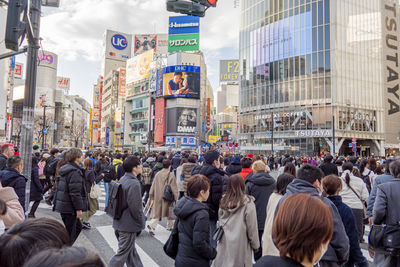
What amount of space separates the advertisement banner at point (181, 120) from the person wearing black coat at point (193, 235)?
59.5 metres

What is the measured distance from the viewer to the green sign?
6962 centimetres

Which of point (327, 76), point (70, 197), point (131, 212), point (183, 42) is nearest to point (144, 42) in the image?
point (183, 42)

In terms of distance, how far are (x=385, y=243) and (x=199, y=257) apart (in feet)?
7.93

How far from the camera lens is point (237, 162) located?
262 inches

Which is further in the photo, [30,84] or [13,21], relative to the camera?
[30,84]

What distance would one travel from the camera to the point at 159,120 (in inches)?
2581

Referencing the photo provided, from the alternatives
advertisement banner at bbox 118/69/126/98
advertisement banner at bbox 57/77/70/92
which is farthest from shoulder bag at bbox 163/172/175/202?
advertisement banner at bbox 57/77/70/92

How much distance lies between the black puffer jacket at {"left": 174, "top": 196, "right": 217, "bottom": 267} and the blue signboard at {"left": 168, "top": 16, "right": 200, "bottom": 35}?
70.8 metres

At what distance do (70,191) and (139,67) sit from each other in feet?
230

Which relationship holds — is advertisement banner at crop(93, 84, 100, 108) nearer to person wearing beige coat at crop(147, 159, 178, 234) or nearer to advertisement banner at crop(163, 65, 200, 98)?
advertisement banner at crop(163, 65, 200, 98)

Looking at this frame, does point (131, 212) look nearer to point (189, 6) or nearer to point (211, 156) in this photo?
point (211, 156)

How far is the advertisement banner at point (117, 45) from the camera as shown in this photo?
10519 centimetres

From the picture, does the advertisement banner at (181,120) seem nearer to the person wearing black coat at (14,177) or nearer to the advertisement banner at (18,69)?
the advertisement banner at (18,69)

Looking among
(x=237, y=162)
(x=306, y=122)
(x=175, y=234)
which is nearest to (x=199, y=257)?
(x=175, y=234)
